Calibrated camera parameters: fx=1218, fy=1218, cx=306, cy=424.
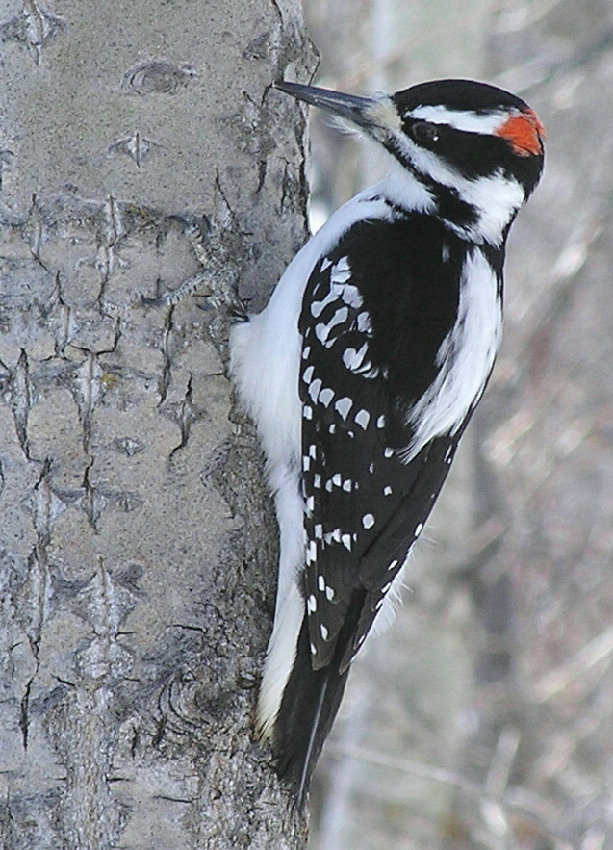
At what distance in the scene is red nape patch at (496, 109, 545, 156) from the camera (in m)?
2.53

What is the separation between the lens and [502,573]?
6547 millimetres

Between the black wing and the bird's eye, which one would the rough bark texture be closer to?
the black wing

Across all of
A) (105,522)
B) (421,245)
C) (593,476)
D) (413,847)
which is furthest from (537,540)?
A: (105,522)

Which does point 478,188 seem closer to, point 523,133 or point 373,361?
point 523,133

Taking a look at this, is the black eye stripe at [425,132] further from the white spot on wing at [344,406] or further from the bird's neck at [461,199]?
the white spot on wing at [344,406]

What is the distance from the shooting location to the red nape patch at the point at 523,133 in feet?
8.30

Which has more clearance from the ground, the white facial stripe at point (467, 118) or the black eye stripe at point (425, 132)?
the white facial stripe at point (467, 118)

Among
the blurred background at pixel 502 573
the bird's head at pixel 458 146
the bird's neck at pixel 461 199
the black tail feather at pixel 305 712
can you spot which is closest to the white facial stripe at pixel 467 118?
the bird's head at pixel 458 146

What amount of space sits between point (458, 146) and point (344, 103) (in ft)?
0.86

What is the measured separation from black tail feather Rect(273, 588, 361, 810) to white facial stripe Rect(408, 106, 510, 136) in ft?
3.36

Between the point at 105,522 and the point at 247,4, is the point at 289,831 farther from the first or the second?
the point at 247,4

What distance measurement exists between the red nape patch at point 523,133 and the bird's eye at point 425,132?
0.43ft

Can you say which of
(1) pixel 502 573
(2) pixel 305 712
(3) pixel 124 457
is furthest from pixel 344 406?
(1) pixel 502 573

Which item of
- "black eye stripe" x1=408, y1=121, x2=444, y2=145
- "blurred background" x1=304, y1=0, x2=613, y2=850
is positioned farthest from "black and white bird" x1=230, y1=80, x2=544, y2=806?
"blurred background" x1=304, y1=0, x2=613, y2=850
